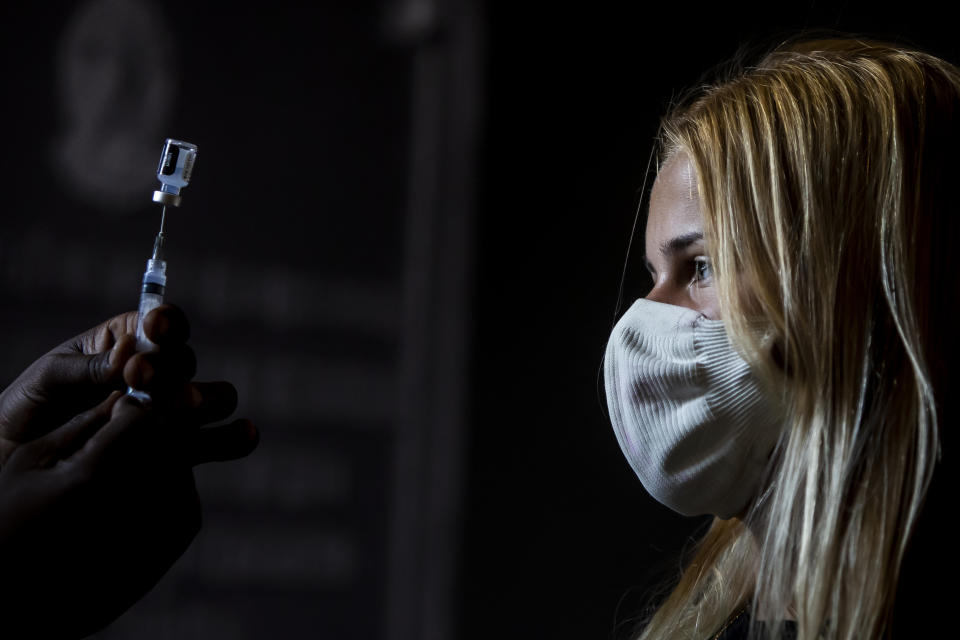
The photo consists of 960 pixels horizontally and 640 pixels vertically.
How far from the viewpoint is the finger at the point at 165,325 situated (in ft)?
2.36

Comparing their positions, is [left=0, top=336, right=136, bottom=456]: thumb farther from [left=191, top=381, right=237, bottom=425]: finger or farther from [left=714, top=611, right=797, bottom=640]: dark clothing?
[left=714, top=611, right=797, bottom=640]: dark clothing

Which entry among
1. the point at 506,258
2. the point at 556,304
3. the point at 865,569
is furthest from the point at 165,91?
the point at 865,569

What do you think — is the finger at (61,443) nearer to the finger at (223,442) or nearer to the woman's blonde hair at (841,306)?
the finger at (223,442)

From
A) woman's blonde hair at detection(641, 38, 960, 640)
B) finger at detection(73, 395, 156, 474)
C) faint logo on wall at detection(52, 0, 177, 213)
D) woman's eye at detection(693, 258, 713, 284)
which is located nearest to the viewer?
finger at detection(73, 395, 156, 474)

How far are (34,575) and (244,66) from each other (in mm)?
1455

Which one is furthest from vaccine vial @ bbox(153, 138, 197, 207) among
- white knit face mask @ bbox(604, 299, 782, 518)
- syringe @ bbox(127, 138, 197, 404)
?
white knit face mask @ bbox(604, 299, 782, 518)

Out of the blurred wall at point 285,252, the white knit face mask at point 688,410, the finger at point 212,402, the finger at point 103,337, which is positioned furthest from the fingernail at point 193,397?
the blurred wall at point 285,252

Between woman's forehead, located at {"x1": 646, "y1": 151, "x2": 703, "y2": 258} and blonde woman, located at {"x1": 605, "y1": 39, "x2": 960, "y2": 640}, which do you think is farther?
woman's forehead, located at {"x1": 646, "y1": 151, "x2": 703, "y2": 258}

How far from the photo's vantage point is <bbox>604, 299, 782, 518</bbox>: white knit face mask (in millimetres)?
881

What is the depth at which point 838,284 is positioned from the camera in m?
0.84

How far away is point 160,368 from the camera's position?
2.36 feet

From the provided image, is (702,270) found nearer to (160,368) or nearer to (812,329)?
(812,329)

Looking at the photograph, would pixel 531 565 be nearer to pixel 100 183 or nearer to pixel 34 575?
pixel 100 183

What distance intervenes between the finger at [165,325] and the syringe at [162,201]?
0.03 m
